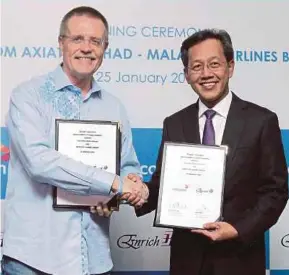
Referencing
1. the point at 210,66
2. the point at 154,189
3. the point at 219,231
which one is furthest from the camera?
the point at 154,189

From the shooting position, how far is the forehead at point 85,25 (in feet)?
6.03

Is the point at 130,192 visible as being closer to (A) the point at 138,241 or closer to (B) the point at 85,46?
(B) the point at 85,46

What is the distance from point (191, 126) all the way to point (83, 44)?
0.46 metres

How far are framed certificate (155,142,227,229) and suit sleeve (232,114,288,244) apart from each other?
0.34ft

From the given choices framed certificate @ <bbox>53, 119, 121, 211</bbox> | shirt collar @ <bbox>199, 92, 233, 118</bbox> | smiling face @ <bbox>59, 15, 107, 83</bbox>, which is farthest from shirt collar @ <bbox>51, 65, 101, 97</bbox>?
shirt collar @ <bbox>199, 92, 233, 118</bbox>

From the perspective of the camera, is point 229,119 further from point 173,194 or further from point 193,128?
point 173,194

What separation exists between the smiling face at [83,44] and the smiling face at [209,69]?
33 cm

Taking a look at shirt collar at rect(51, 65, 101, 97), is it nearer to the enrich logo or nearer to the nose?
the nose

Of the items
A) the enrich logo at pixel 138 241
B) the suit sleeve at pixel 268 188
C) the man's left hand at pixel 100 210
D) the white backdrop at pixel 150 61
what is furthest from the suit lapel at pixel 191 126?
the enrich logo at pixel 138 241

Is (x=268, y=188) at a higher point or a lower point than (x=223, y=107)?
lower

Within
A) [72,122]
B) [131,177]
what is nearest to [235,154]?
[131,177]

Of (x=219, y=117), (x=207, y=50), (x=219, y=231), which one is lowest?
(x=219, y=231)

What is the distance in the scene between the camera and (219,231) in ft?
5.74

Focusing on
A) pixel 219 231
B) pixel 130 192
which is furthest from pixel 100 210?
pixel 219 231
